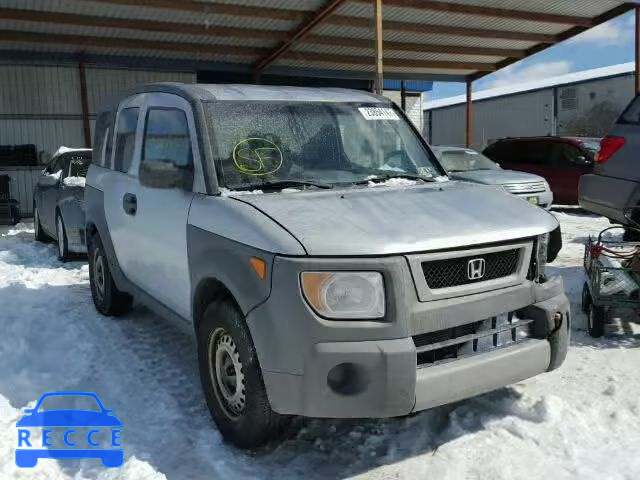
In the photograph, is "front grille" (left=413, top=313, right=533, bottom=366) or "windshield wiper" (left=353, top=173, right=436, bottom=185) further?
"windshield wiper" (left=353, top=173, right=436, bottom=185)

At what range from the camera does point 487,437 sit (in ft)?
10.8

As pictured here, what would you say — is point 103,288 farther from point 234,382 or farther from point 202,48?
point 202,48

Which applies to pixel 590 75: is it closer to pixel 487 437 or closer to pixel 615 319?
pixel 615 319

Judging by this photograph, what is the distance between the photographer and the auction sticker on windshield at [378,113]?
434 centimetres

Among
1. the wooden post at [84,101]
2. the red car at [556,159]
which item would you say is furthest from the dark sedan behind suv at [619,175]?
the wooden post at [84,101]

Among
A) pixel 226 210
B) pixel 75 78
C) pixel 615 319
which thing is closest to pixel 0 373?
pixel 226 210

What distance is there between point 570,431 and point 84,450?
2588 mm

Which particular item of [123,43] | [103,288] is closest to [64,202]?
[103,288]

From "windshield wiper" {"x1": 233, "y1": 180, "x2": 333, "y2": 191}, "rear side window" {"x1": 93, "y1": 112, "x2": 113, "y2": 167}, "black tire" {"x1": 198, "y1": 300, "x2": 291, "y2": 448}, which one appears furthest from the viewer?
"rear side window" {"x1": 93, "y1": 112, "x2": 113, "y2": 167}


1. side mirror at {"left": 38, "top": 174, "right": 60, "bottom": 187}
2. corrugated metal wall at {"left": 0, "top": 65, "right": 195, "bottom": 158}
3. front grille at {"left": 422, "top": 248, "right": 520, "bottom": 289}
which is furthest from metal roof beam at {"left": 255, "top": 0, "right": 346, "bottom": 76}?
front grille at {"left": 422, "top": 248, "right": 520, "bottom": 289}

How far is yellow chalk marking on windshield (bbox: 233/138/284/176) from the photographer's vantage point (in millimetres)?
3623

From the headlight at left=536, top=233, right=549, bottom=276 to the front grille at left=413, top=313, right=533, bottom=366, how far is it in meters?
0.33

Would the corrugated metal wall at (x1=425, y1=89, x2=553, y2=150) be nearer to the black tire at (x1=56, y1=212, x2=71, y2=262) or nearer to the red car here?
the red car

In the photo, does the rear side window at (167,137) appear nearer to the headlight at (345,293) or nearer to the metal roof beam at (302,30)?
the headlight at (345,293)
